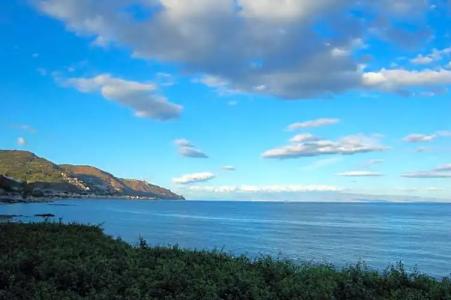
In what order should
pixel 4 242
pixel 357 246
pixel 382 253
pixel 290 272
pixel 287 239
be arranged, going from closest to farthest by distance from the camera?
pixel 290 272 < pixel 4 242 < pixel 382 253 < pixel 357 246 < pixel 287 239

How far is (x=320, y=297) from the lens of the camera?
1106 cm

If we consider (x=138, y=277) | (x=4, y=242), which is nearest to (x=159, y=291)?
(x=138, y=277)

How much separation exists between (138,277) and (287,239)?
6239 centimetres

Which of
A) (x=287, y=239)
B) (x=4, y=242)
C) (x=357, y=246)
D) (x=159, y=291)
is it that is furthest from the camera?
(x=287, y=239)

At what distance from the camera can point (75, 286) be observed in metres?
11.2

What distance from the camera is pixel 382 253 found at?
187ft

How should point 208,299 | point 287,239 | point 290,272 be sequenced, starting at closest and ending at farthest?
1. point 208,299
2. point 290,272
3. point 287,239

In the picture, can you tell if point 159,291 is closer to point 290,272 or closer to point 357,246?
point 290,272

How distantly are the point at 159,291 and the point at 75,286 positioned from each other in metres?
2.08

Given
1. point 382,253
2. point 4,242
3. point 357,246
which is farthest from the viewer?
point 357,246

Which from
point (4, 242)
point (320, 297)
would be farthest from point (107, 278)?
point (4, 242)

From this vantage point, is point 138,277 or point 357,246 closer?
point 138,277

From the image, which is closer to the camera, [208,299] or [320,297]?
[208,299]

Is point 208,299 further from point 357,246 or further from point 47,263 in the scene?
point 357,246
